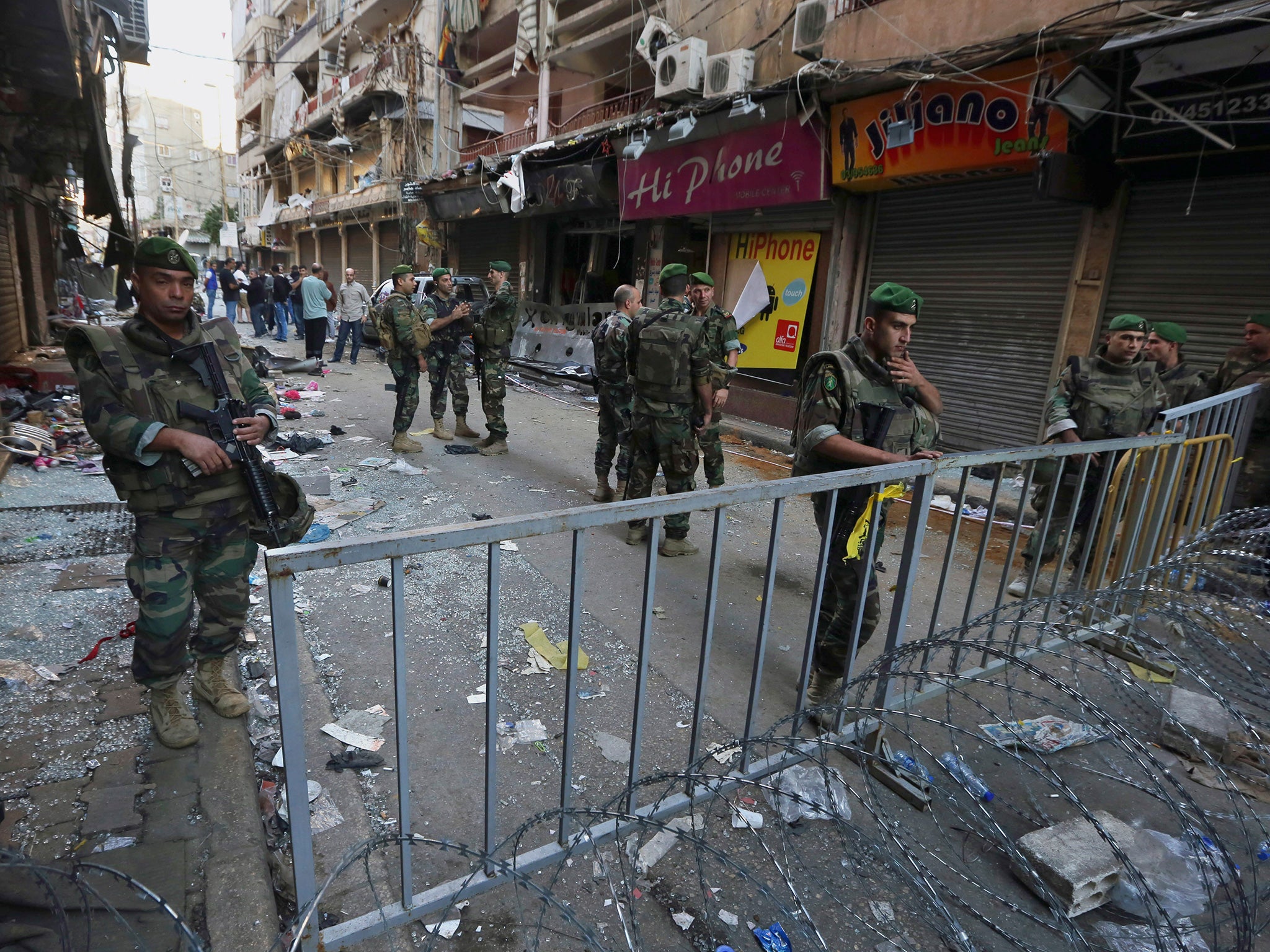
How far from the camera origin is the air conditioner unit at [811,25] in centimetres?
857

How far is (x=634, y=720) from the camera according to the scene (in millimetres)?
1960

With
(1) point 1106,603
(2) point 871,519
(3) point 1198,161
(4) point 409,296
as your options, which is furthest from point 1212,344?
(4) point 409,296

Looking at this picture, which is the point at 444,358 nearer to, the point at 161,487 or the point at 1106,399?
the point at 161,487

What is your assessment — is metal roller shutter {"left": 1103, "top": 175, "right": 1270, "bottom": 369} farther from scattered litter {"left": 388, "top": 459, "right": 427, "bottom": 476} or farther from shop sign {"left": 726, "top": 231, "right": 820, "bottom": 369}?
scattered litter {"left": 388, "top": 459, "right": 427, "bottom": 476}

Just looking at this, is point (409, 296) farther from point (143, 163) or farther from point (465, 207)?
point (143, 163)

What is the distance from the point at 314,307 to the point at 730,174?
8104 millimetres

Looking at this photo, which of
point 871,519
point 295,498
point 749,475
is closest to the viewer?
point 871,519

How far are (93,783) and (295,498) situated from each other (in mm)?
1136

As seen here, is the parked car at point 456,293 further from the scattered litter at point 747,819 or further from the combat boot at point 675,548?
the scattered litter at point 747,819

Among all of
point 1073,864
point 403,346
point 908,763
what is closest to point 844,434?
point 908,763

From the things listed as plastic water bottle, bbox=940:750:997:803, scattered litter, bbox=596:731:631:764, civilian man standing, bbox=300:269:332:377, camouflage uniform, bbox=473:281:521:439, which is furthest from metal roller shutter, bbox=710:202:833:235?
scattered litter, bbox=596:731:631:764

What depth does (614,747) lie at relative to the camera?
2906 mm

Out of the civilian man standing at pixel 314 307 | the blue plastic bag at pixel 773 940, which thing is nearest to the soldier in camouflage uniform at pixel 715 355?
the blue plastic bag at pixel 773 940

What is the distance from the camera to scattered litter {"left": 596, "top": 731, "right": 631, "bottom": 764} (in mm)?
2830
